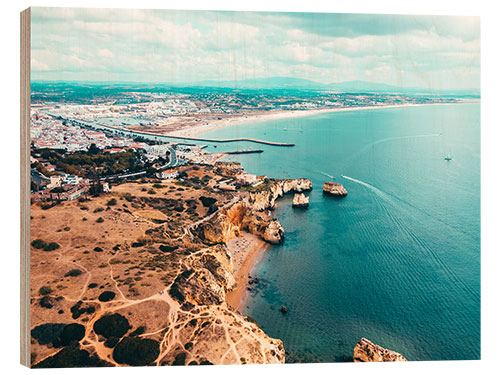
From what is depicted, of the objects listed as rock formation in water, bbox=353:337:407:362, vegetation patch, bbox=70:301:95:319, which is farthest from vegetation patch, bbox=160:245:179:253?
rock formation in water, bbox=353:337:407:362

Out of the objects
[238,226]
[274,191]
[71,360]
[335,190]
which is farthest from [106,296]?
[335,190]

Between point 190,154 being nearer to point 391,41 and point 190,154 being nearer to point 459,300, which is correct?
point 391,41

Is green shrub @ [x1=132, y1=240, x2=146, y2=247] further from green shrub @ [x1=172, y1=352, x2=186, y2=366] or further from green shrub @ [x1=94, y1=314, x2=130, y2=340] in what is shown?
green shrub @ [x1=172, y1=352, x2=186, y2=366]

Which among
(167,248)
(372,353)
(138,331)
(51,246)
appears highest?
(51,246)

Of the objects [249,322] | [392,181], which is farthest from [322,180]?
[249,322]

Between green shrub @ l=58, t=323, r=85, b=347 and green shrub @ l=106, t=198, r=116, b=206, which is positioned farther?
green shrub @ l=106, t=198, r=116, b=206

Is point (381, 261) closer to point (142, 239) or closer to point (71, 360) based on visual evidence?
point (142, 239)

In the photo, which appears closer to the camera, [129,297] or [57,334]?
[57,334]
